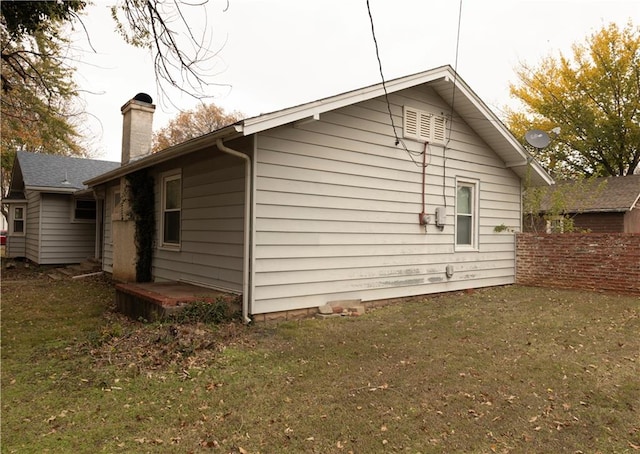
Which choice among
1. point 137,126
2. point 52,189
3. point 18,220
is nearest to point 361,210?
point 137,126

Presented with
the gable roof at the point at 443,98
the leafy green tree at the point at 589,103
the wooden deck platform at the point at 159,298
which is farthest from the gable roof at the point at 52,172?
the leafy green tree at the point at 589,103

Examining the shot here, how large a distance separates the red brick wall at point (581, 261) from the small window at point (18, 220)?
1828 cm

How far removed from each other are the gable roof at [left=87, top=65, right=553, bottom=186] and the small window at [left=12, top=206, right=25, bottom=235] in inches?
306

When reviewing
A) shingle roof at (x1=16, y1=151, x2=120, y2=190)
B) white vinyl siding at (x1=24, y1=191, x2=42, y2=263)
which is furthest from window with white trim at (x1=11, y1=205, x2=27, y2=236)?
shingle roof at (x1=16, y1=151, x2=120, y2=190)

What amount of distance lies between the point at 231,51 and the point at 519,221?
842 cm

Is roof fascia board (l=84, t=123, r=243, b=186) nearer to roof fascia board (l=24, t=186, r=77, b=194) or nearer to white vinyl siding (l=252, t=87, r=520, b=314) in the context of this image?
white vinyl siding (l=252, t=87, r=520, b=314)

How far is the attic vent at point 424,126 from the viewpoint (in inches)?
326

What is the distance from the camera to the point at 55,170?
15.6m

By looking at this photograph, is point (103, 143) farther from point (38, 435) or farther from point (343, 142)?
point (38, 435)

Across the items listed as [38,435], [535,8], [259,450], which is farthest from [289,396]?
[535,8]

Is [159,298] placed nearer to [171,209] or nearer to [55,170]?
[171,209]

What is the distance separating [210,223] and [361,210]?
2.64 m

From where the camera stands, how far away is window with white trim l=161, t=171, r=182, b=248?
8.46 metres

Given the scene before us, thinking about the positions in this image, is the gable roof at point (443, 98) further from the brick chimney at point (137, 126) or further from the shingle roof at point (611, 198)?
the shingle roof at point (611, 198)
